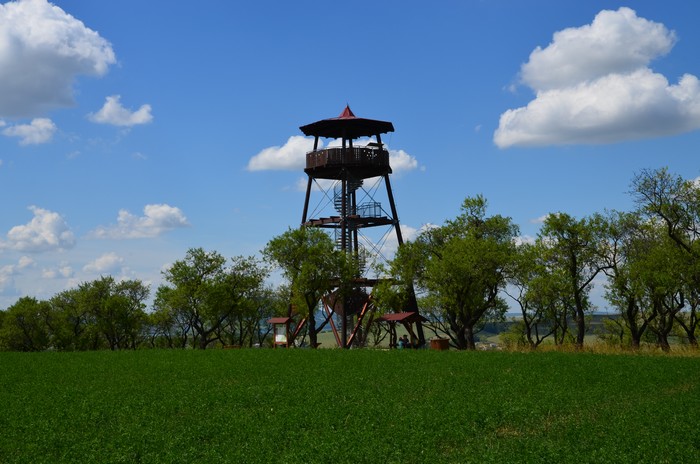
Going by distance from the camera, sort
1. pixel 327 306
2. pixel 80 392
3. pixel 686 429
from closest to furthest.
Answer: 1. pixel 686 429
2. pixel 80 392
3. pixel 327 306

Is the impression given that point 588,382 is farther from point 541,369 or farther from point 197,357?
point 197,357

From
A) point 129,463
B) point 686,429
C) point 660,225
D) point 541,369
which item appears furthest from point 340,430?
point 660,225

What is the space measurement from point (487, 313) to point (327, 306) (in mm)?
16306

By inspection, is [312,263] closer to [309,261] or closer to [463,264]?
[309,261]

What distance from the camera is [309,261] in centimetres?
5672

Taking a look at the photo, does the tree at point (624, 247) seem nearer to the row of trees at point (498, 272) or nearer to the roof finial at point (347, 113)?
the row of trees at point (498, 272)

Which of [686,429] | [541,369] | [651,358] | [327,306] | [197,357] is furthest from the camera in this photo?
[327,306]

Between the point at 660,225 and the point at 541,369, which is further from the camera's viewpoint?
the point at 660,225

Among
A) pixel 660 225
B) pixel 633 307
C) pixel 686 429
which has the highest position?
pixel 660 225

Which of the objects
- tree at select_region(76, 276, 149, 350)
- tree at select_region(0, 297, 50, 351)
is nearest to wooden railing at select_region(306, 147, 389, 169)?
tree at select_region(76, 276, 149, 350)

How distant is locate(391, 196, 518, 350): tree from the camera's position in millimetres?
51938

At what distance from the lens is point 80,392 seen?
2512 centimetres

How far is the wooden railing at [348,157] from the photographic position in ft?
176

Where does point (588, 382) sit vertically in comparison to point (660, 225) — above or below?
below
